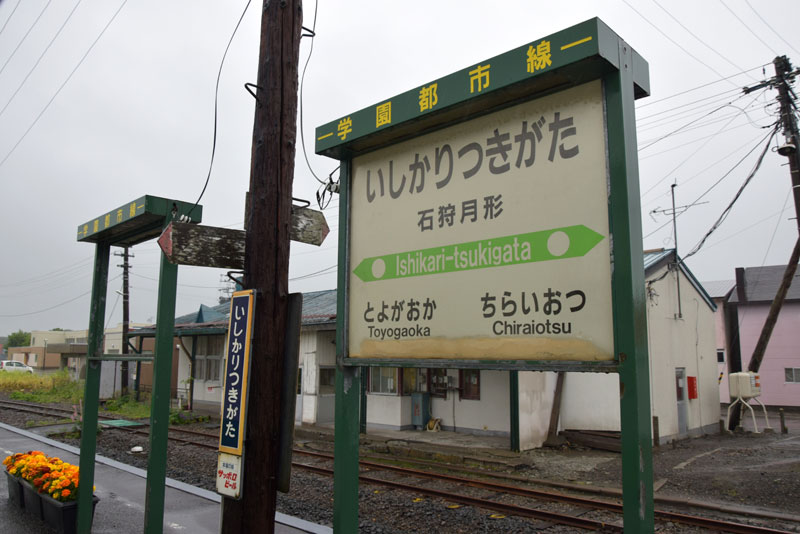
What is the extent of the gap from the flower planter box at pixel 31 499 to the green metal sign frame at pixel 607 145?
4.99 m

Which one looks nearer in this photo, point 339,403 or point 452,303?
point 452,303

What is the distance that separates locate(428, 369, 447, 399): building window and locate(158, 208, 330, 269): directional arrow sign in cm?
1304

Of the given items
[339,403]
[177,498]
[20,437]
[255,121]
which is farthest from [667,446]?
[20,437]

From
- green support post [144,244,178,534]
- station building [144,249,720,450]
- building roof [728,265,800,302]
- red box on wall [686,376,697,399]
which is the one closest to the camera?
green support post [144,244,178,534]

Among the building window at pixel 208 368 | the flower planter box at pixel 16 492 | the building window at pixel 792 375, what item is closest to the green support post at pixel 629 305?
the flower planter box at pixel 16 492

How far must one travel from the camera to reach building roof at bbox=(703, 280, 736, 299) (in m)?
33.8

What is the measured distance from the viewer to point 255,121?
13.3 ft

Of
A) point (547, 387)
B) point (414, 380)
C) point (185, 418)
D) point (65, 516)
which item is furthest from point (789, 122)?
point (185, 418)

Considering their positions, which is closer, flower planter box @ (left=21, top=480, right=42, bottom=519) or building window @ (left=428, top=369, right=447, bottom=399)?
flower planter box @ (left=21, top=480, right=42, bottom=519)

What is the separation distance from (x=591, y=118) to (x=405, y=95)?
4.35 feet

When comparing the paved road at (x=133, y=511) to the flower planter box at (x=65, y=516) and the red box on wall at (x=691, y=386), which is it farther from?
the red box on wall at (x=691, y=386)

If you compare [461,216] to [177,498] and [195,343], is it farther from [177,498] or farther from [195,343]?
[195,343]

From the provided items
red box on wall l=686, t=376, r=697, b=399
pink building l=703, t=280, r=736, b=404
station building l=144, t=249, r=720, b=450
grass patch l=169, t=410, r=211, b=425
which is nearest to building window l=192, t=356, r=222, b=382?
grass patch l=169, t=410, r=211, b=425

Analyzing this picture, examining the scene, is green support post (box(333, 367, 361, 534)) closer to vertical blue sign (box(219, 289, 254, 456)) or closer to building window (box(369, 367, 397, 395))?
vertical blue sign (box(219, 289, 254, 456))
